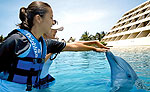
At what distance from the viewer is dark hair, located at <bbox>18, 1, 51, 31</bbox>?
4.82 feet

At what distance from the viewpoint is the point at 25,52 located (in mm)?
1360

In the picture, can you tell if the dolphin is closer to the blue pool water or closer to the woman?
the blue pool water

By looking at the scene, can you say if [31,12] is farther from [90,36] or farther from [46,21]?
[90,36]

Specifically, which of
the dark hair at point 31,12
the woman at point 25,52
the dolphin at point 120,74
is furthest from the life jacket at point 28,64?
the dolphin at point 120,74

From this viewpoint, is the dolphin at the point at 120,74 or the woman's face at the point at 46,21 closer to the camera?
the woman's face at the point at 46,21

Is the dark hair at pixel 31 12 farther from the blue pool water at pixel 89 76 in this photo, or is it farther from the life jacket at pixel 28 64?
the blue pool water at pixel 89 76

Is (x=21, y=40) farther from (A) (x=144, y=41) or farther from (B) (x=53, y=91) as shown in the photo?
(A) (x=144, y=41)

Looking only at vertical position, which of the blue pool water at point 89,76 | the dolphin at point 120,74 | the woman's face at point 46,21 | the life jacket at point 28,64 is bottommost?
the blue pool water at point 89,76

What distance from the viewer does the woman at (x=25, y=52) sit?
128cm

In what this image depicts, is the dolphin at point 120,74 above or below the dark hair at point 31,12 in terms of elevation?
below

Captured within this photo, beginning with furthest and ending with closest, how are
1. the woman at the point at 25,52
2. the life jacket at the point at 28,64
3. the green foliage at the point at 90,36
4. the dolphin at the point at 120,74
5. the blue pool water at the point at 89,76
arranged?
the green foliage at the point at 90,36
the blue pool water at the point at 89,76
the dolphin at the point at 120,74
the life jacket at the point at 28,64
the woman at the point at 25,52

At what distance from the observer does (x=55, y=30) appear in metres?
3.08

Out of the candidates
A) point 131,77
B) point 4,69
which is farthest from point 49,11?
point 131,77

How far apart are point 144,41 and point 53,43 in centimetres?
2185
